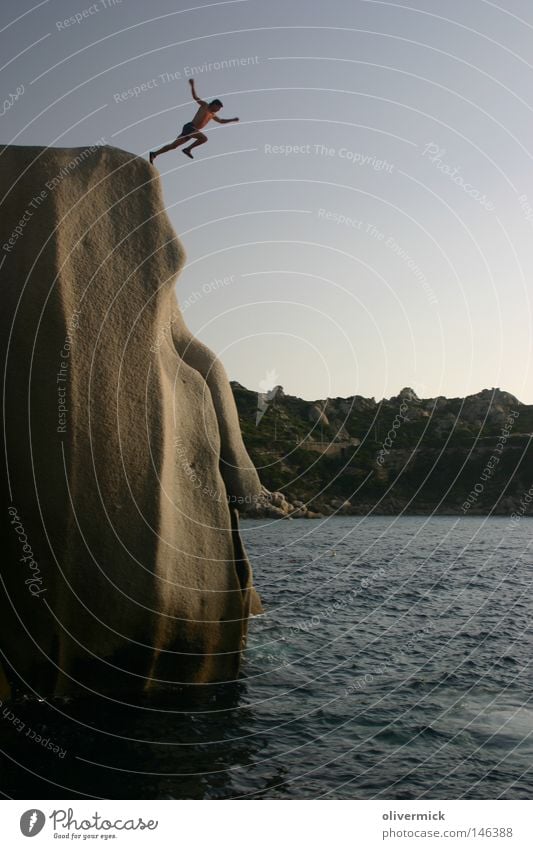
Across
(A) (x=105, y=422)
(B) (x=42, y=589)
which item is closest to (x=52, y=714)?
(B) (x=42, y=589)

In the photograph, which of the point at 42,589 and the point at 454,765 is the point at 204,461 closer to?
the point at 42,589

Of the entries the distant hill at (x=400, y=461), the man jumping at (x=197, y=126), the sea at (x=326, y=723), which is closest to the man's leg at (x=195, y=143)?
the man jumping at (x=197, y=126)

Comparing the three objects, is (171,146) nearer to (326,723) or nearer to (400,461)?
(326,723)

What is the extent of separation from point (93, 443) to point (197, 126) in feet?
23.3

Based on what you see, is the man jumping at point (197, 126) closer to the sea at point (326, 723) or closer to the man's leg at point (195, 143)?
the man's leg at point (195, 143)

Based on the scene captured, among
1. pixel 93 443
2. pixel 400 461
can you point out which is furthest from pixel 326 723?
pixel 400 461

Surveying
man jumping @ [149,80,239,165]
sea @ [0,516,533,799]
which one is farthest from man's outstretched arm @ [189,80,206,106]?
sea @ [0,516,533,799]

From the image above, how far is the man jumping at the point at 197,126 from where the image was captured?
15.7 m

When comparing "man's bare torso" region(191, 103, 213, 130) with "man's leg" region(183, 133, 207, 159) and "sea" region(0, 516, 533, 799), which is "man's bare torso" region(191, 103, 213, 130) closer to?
"man's leg" region(183, 133, 207, 159)

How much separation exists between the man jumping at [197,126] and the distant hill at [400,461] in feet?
252

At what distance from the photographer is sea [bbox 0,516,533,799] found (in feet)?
37.9

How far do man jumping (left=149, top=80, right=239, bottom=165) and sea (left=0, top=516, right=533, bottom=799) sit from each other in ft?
36.0
